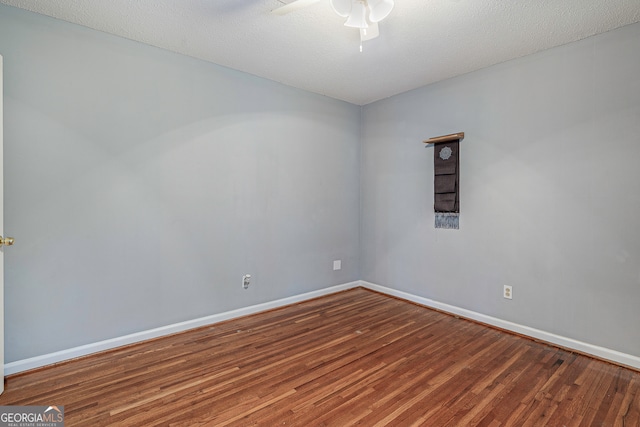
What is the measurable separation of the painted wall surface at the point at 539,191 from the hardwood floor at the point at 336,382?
1.42ft

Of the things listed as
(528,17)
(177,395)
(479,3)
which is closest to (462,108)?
(528,17)

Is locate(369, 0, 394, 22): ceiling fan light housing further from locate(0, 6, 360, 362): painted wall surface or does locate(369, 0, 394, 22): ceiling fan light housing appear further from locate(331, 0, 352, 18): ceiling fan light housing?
locate(0, 6, 360, 362): painted wall surface

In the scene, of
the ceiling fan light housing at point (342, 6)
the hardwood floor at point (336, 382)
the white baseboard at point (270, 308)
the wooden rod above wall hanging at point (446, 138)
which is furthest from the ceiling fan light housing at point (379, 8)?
the white baseboard at point (270, 308)

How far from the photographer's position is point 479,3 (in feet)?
6.82

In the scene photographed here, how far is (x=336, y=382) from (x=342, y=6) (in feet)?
7.83

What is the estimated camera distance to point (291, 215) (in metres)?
3.61

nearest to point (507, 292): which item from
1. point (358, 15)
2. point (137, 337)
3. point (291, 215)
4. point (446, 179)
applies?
point (446, 179)

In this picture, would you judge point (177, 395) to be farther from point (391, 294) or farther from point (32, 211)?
point (391, 294)

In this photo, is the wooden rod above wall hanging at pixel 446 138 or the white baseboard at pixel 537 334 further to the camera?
the wooden rod above wall hanging at pixel 446 138

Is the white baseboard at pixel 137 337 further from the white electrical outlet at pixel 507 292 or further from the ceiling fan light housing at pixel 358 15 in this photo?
the ceiling fan light housing at pixel 358 15

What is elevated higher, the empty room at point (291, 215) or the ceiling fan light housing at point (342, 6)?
the ceiling fan light housing at point (342, 6)

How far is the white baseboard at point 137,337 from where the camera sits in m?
2.17

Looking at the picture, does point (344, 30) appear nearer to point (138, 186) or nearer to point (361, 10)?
point (361, 10)

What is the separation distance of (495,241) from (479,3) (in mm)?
2005
